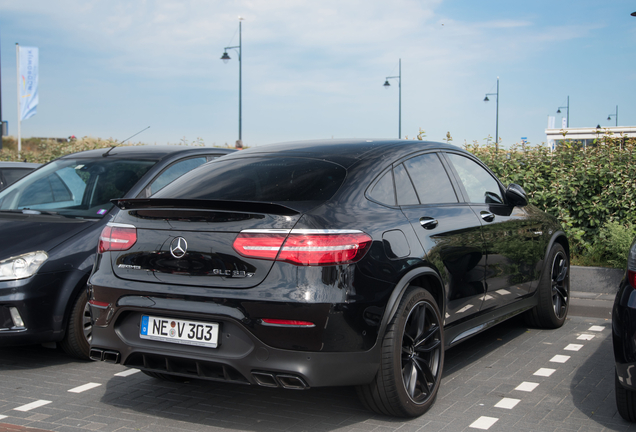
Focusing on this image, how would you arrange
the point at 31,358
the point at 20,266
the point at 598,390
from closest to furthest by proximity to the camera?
1. the point at 598,390
2. the point at 20,266
3. the point at 31,358

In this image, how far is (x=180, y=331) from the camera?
3.47 meters

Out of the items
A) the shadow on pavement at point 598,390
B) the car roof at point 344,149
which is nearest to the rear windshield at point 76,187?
the car roof at point 344,149

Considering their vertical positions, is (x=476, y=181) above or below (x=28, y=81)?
below

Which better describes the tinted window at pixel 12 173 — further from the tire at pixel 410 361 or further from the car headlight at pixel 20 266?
the tire at pixel 410 361

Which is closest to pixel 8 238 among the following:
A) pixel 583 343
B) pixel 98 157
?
pixel 98 157

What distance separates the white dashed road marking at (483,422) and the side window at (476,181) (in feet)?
5.45

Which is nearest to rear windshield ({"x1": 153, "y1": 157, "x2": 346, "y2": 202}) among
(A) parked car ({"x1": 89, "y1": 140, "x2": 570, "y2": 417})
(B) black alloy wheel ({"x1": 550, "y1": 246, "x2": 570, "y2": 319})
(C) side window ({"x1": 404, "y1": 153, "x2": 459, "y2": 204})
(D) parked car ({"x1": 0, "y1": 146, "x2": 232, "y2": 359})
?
(A) parked car ({"x1": 89, "y1": 140, "x2": 570, "y2": 417})

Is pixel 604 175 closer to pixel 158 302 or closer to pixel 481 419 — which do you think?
pixel 481 419

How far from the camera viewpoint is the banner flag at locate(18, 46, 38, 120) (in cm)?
2458

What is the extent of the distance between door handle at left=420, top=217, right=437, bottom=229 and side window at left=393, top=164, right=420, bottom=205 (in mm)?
134

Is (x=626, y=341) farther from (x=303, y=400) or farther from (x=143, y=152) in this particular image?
(x=143, y=152)

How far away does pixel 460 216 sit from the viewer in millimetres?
4555

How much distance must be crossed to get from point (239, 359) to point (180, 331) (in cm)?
37

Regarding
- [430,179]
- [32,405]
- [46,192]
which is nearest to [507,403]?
[430,179]
